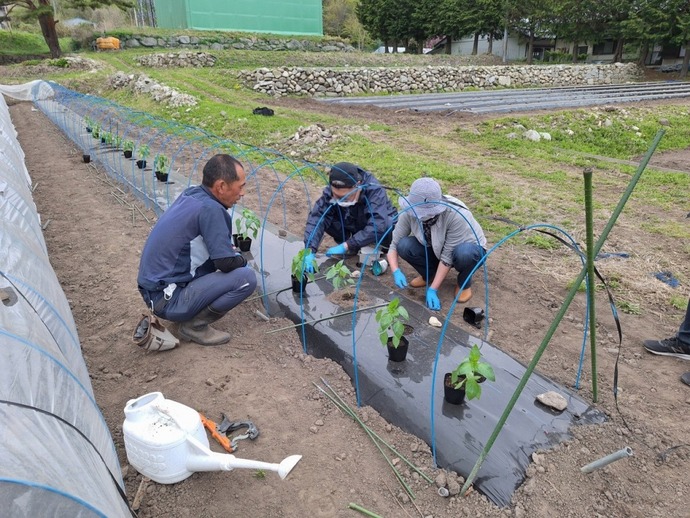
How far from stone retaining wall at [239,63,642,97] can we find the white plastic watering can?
16080 millimetres

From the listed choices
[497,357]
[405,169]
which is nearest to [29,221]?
[497,357]

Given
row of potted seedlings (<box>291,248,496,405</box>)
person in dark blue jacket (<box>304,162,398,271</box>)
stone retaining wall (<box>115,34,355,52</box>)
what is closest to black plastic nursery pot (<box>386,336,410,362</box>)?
row of potted seedlings (<box>291,248,496,405</box>)

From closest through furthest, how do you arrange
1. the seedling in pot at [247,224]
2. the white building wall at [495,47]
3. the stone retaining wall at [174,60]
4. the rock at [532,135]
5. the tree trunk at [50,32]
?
1. the seedling in pot at [247,224]
2. the rock at [532,135]
3. the stone retaining wall at [174,60]
4. the tree trunk at [50,32]
5. the white building wall at [495,47]

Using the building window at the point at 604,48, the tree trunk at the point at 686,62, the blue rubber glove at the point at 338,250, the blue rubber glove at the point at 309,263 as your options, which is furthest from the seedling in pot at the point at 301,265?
the building window at the point at 604,48

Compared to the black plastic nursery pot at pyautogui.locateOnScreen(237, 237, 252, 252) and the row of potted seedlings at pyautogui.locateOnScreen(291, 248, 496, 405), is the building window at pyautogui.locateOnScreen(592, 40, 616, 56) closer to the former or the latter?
the black plastic nursery pot at pyautogui.locateOnScreen(237, 237, 252, 252)

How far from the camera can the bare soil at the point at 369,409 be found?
2203 millimetres

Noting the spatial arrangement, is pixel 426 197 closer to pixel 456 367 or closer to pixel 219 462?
pixel 456 367

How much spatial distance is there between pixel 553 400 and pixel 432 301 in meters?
1.30

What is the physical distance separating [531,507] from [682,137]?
474 inches

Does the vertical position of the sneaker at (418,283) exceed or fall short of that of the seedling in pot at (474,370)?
it falls short

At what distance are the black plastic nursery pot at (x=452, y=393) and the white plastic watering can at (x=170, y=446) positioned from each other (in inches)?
39.5

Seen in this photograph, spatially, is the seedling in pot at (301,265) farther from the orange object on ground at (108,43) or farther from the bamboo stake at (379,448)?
the orange object on ground at (108,43)

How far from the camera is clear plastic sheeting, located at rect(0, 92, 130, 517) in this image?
1.21 meters

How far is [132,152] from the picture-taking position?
8.32 m
